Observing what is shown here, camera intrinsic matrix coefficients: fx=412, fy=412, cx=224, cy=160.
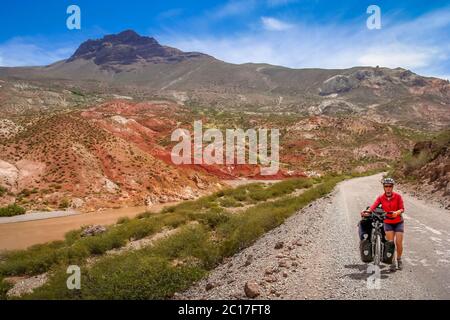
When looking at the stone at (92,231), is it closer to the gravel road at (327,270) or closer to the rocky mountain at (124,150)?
the gravel road at (327,270)

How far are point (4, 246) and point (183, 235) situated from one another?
51.3ft

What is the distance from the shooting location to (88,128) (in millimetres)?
60219

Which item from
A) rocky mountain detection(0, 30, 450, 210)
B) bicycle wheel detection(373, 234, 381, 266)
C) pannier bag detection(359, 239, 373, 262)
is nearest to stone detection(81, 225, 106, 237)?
rocky mountain detection(0, 30, 450, 210)

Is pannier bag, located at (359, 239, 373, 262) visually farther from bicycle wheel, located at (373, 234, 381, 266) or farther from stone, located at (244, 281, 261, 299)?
stone, located at (244, 281, 261, 299)

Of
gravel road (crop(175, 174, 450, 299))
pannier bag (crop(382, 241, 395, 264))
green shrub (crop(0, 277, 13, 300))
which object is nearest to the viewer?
gravel road (crop(175, 174, 450, 299))

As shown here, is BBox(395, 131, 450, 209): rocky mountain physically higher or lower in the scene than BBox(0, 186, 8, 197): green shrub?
higher

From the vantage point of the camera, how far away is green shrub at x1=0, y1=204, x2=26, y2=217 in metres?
35.8
